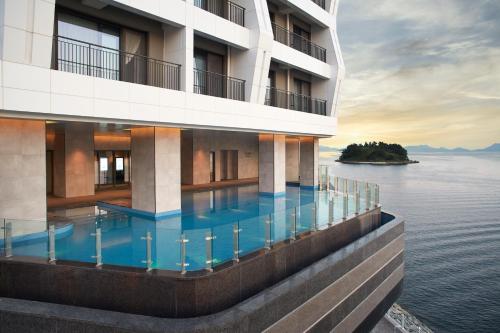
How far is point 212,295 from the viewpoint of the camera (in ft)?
23.0

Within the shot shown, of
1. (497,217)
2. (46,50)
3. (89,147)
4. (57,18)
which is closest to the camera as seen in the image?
(46,50)

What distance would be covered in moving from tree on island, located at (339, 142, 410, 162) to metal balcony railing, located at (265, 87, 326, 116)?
143072mm

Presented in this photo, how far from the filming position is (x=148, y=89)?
40.0 ft

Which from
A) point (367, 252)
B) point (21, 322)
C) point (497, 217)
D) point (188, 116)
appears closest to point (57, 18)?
point (188, 116)

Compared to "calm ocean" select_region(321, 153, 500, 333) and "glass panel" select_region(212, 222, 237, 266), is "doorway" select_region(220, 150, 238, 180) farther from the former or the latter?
"glass panel" select_region(212, 222, 237, 266)

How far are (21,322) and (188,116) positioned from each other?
344 inches

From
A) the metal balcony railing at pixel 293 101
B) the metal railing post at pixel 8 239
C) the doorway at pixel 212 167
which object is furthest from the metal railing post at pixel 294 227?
the doorway at pixel 212 167

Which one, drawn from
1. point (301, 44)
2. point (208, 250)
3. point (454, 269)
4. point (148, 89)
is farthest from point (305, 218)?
point (301, 44)

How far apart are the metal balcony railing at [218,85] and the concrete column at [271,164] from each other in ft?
17.0

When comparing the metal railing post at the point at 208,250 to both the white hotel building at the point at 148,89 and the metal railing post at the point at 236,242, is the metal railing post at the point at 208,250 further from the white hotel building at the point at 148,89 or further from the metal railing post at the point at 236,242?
the white hotel building at the point at 148,89

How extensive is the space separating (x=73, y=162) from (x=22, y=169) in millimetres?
8566

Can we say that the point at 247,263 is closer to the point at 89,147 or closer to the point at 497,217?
the point at 89,147

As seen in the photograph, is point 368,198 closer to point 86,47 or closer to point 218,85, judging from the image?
point 218,85

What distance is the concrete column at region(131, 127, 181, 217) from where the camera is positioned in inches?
561
